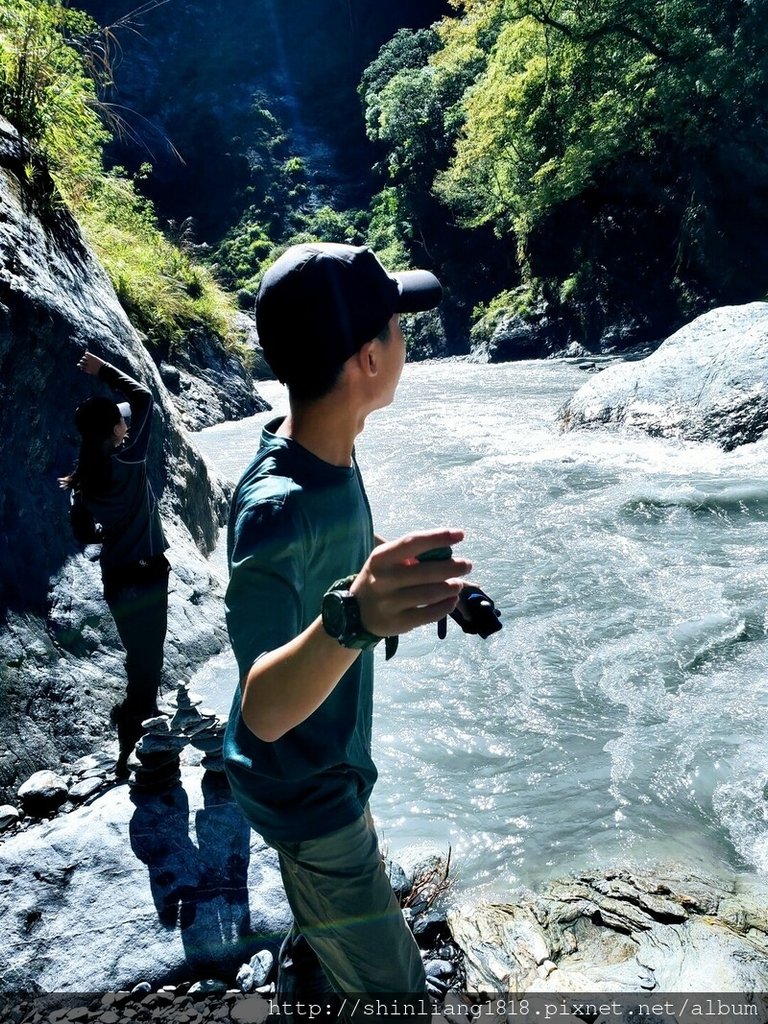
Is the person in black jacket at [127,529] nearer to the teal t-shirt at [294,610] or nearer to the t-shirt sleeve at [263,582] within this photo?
the teal t-shirt at [294,610]

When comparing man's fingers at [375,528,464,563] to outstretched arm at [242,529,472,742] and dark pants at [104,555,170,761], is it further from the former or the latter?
dark pants at [104,555,170,761]

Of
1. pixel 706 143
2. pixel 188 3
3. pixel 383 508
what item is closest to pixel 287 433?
pixel 383 508

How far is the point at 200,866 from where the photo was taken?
2.90m

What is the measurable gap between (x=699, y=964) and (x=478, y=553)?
5.18m

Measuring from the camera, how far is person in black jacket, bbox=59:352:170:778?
356 cm

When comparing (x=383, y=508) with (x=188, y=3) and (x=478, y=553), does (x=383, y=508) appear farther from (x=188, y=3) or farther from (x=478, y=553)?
(x=188, y=3)

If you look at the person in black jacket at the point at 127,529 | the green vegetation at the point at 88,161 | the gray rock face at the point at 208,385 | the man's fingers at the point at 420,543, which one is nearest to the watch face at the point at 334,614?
the man's fingers at the point at 420,543

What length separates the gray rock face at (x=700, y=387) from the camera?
9953 mm

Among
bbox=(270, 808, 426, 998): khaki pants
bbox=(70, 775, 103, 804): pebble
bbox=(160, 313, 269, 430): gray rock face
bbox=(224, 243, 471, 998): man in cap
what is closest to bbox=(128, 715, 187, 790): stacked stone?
bbox=(70, 775, 103, 804): pebble

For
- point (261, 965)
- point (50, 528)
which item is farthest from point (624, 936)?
point (50, 528)

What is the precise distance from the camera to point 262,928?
269cm

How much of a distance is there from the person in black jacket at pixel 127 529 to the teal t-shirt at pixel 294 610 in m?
2.11

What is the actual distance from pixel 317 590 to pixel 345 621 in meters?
0.42

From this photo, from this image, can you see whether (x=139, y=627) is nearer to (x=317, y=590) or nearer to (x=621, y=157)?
(x=317, y=590)
